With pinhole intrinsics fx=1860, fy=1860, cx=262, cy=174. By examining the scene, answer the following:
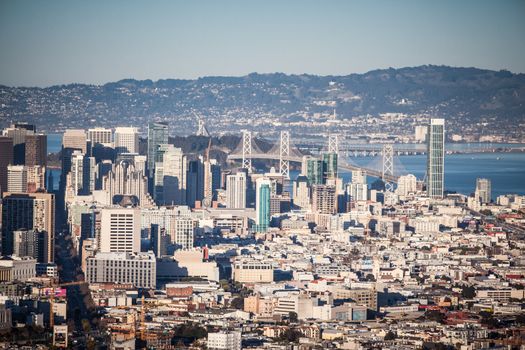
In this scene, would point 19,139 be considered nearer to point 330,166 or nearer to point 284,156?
point 330,166

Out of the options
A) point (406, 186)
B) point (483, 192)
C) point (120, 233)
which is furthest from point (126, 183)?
point (120, 233)

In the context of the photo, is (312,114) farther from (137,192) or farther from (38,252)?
(38,252)

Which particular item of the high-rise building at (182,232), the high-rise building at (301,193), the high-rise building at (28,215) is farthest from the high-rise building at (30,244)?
the high-rise building at (301,193)

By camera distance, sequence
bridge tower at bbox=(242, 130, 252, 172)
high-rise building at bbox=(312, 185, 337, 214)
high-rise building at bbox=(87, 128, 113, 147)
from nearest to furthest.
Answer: high-rise building at bbox=(312, 185, 337, 214), high-rise building at bbox=(87, 128, 113, 147), bridge tower at bbox=(242, 130, 252, 172)

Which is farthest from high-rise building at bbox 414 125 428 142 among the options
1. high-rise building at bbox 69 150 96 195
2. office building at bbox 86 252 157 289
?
office building at bbox 86 252 157 289

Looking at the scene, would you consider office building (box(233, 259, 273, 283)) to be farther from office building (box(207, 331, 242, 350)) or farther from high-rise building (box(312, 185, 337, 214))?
high-rise building (box(312, 185, 337, 214))

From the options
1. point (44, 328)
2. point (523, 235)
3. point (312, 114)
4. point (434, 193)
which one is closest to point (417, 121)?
point (312, 114)
